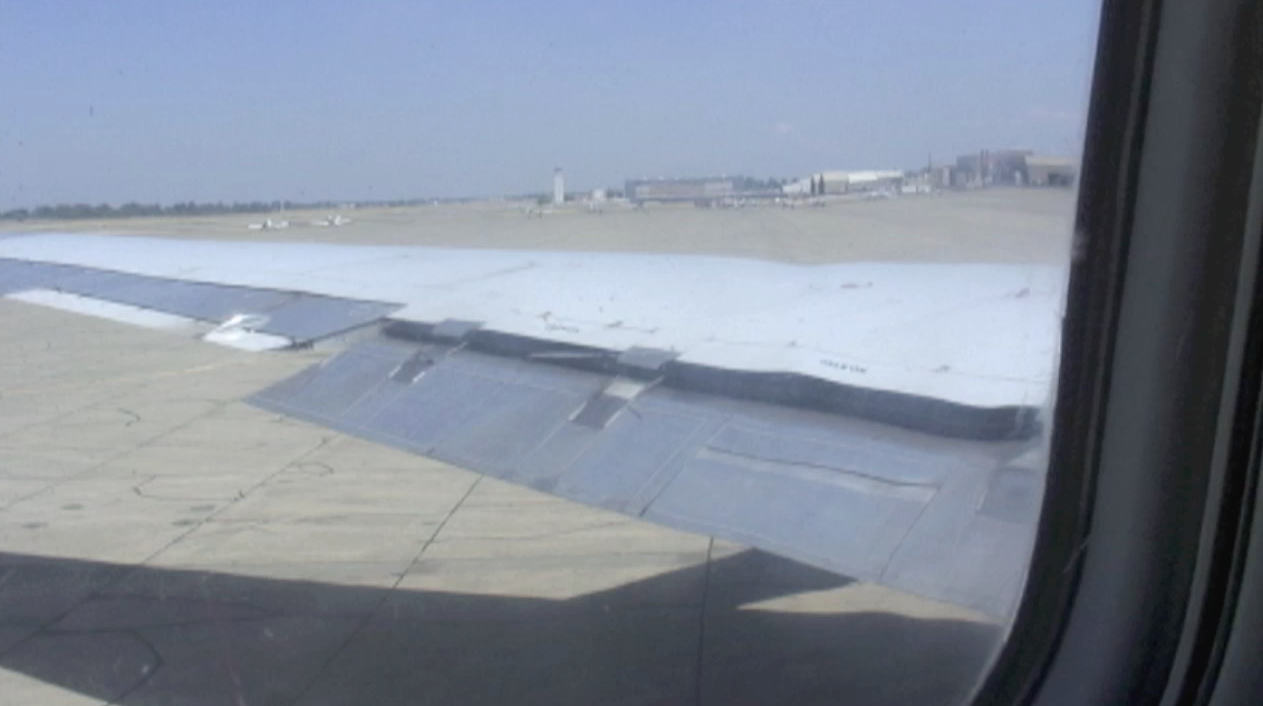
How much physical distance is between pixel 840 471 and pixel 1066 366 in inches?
20.8

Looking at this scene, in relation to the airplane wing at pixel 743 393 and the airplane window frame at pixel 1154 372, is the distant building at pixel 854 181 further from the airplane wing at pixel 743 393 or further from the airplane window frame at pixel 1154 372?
the airplane window frame at pixel 1154 372

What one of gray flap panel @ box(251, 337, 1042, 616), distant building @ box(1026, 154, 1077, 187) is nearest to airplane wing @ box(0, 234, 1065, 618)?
gray flap panel @ box(251, 337, 1042, 616)

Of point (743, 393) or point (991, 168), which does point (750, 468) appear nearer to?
point (743, 393)

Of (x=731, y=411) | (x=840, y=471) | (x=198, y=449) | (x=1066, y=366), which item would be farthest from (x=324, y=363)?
(x=198, y=449)

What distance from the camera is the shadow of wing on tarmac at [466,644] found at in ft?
11.3

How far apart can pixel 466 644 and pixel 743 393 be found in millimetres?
1472

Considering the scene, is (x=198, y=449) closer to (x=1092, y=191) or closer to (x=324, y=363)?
(x=324, y=363)

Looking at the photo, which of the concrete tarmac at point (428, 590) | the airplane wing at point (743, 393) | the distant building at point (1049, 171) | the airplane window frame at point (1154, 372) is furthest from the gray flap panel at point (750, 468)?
the distant building at point (1049, 171)

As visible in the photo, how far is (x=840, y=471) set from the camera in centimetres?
268

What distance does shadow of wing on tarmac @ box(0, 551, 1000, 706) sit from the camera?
344 cm

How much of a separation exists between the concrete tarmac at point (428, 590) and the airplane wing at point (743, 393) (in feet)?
0.75

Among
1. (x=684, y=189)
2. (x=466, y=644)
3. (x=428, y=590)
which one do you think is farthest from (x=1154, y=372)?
(x=428, y=590)

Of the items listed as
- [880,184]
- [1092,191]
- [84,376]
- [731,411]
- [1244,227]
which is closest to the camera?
[1244,227]

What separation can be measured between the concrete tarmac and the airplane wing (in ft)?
0.75
